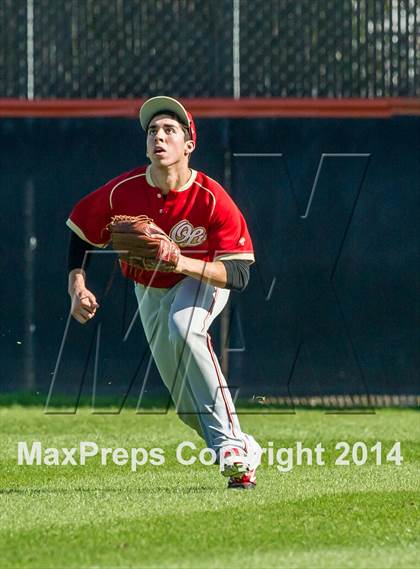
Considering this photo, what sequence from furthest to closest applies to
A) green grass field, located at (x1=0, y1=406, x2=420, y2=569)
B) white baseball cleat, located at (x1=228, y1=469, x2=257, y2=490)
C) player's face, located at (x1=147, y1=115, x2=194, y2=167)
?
player's face, located at (x1=147, y1=115, x2=194, y2=167) → white baseball cleat, located at (x1=228, y1=469, x2=257, y2=490) → green grass field, located at (x1=0, y1=406, x2=420, y2=569)

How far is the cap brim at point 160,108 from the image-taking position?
7465 mm

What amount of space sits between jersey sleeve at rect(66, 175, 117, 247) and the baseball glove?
252mm

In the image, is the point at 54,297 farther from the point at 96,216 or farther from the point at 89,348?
the point at 96,216

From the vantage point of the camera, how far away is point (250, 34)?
1212 cm

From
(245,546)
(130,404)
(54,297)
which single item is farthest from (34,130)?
(245,546)

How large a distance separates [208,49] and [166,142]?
4.88m

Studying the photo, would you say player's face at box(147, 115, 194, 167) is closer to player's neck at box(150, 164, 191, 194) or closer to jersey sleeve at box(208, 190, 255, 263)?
player's neck at box(150, 164, 191, 194)

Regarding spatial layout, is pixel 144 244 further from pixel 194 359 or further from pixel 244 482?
pixel 244 482

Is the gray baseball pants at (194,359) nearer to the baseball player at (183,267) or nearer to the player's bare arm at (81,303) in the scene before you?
the baseball player at (183,267)

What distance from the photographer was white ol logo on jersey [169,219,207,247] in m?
7.50

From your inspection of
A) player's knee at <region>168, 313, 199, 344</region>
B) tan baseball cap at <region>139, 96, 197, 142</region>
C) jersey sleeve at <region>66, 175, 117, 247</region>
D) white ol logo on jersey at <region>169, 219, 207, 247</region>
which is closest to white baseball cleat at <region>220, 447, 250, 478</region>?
player's knee at <region>168, 313, 199, 344</region>

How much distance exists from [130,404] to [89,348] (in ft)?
1.97

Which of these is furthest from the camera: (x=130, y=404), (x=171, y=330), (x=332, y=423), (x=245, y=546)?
(x=130, y=404)

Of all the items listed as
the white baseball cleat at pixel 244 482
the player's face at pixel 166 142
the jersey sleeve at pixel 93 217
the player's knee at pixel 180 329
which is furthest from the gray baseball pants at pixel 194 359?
the player's face at pixel 166 142
